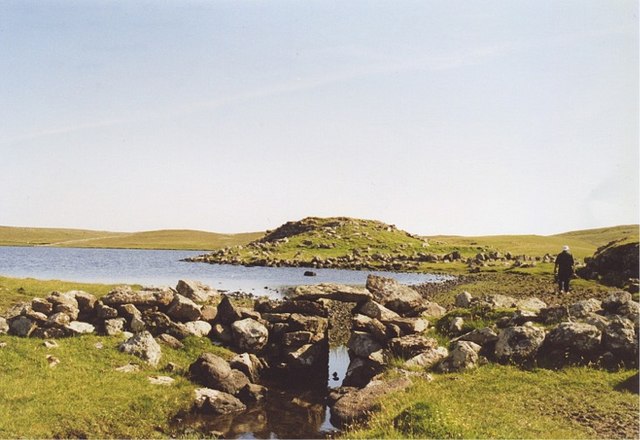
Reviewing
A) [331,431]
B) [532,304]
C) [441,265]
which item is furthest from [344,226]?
[331,431]

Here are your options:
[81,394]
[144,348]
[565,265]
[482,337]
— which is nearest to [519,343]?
[482,337]

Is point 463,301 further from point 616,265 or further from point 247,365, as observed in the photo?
point 616,265

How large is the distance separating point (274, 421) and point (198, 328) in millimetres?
8665

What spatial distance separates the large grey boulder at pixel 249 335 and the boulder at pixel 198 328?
52.8 inches

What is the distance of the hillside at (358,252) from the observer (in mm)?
107500

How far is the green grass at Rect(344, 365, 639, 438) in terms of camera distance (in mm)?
13797

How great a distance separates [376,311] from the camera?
26281 mm

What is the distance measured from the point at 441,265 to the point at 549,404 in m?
88.6

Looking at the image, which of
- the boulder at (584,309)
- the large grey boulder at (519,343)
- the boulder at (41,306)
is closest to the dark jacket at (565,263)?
the boulder at (584,309)

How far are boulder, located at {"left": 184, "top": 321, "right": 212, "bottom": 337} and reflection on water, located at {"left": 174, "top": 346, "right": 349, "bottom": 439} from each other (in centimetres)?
573

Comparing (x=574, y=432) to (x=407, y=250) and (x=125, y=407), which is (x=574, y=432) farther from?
(x=407, y=250)

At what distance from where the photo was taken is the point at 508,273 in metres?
75.4

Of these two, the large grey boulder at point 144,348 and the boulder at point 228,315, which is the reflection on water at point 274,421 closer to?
the large grey boulder at point 144,348

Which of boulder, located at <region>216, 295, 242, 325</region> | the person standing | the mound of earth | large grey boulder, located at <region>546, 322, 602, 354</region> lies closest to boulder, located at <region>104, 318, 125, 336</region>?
boulder, located at <region>216, 295, 242, 325</region>
